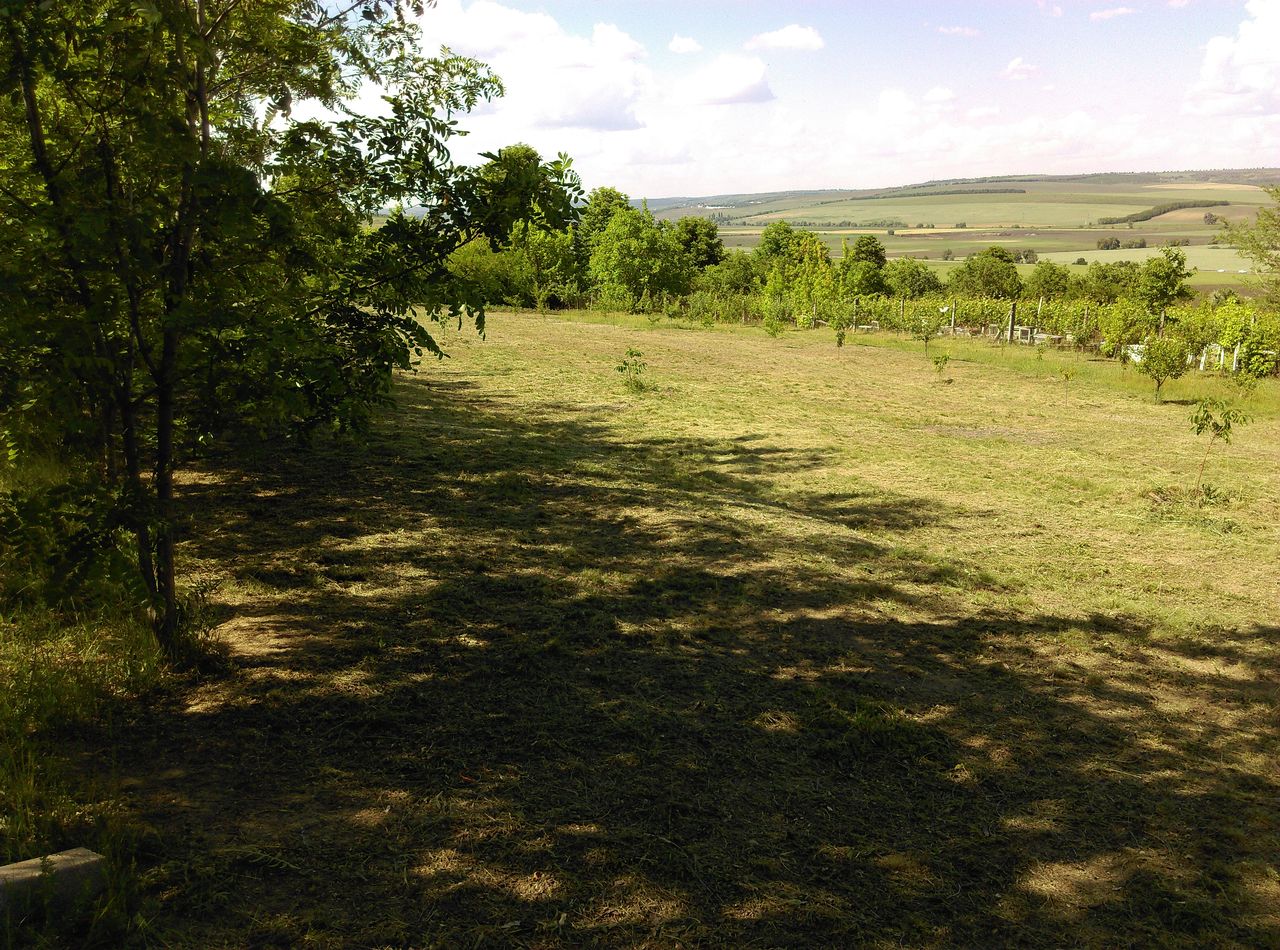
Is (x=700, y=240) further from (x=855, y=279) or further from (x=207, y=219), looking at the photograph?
(x=207, y=219)

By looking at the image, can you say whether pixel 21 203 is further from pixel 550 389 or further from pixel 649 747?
pixel 550 389

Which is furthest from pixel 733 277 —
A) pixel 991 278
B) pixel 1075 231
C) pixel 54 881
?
pixel 1075 231

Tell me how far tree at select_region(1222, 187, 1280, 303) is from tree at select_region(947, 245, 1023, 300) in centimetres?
1527

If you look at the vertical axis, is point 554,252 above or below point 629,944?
above

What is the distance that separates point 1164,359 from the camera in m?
18.2

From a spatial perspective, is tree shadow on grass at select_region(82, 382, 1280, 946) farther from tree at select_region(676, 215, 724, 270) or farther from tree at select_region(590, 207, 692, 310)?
tree at select_region(676, 215, 724, 270)

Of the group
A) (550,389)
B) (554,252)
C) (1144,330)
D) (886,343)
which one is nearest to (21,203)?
(550,389)

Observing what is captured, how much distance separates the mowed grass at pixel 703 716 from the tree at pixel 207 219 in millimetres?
1134

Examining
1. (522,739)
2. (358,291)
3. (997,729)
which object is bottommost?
(997,729)

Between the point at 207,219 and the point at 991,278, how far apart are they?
43114 mm

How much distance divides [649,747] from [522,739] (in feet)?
1.98

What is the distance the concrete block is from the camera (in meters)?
2.63

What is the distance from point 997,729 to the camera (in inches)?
184

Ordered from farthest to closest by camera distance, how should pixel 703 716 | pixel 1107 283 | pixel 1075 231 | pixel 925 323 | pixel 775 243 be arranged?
1. pixel 1075 231
2. pixel 775 243
3. pixel 1107 283
4. pixel 925 323
5. pixel 703 716
